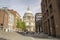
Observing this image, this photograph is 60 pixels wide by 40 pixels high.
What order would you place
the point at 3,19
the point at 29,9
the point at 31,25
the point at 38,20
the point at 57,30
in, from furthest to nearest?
1. the point at 29,9
2. the point at 31,25
3. the point at 38,20
4. the point at 3,19
5. the point at 57,30

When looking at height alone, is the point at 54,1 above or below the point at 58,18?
above

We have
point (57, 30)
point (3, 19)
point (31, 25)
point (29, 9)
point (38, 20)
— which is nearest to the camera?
point (57, 30)

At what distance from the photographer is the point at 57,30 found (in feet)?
107

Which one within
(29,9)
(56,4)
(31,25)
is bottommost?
(31,25)

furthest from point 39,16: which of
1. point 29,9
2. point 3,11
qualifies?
point 29,9

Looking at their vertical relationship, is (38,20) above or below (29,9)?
below

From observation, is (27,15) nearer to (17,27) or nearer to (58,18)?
(17,27)

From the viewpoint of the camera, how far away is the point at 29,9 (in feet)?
484

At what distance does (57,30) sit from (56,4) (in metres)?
6.90

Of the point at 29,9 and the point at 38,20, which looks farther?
the point at 29,9

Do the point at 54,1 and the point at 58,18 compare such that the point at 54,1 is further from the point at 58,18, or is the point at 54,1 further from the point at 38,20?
the point at 38,20

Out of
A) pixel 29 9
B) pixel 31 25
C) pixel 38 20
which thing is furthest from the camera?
pixel 29 9

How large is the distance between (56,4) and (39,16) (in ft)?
169

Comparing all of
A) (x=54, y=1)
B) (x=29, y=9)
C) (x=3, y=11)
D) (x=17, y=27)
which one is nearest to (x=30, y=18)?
(x=29, y=9)
